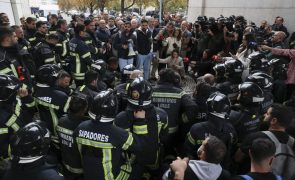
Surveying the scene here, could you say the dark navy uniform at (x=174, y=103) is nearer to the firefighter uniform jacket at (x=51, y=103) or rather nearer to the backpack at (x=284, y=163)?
the firefighter uniform jacket at (x=51, y=103)

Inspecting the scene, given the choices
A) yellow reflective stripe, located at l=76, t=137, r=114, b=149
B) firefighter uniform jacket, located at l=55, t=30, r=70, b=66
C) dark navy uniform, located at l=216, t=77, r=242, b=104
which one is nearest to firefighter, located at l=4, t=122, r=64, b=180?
yellow reflective stripe, located at l=76, t=137, r=114, b=149

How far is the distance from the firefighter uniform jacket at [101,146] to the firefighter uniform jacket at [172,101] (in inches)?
47.2

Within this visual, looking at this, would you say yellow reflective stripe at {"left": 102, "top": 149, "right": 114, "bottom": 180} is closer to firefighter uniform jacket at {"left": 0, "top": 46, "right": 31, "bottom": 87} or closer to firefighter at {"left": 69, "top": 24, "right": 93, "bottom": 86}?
firefighter uniform jacket at {"left": 0, "top": 46, "right": 31, "bottom": 87}

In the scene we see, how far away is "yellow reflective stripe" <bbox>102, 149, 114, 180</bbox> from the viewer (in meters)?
2.74

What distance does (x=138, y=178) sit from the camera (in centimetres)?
334

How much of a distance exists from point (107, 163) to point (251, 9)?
532 inches

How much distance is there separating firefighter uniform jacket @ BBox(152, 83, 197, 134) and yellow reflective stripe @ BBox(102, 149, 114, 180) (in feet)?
4.50

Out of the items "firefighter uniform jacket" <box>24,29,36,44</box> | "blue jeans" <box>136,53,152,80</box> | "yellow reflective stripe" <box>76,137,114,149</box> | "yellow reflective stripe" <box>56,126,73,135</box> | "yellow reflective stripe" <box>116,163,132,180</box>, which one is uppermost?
"firefighter uniform jacket" <box>24,29,36,44</box>

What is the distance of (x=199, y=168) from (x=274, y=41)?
19.1ft

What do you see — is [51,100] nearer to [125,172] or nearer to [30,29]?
[125,172]

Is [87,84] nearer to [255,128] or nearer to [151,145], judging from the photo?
[151,145]

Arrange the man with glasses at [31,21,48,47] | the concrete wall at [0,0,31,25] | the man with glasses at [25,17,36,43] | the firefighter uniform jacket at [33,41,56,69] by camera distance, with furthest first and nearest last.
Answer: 1. the concrete wall at [0,0,31,25]
2. the man with glasses at [25,17,36,43]
3. the man with glasses at [31,21,48,47]
4. the firefighter uniform jacket at [33,41,56,69]

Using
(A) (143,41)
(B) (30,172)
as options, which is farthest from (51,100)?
(A) (143,41)

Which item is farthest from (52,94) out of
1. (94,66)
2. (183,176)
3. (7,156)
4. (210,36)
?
(210,36)
